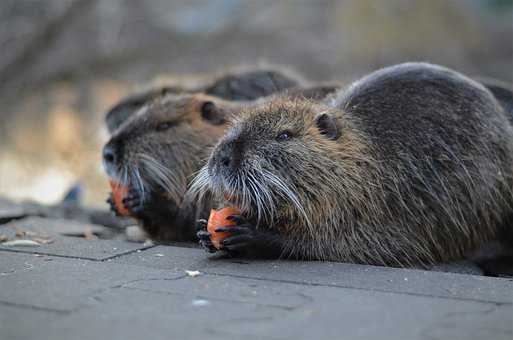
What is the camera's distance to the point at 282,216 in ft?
10.8

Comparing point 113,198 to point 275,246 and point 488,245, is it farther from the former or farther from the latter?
point 488,245

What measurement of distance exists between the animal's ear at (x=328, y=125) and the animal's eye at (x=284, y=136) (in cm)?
16

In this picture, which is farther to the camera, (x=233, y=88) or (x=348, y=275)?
(x=233, y=88)

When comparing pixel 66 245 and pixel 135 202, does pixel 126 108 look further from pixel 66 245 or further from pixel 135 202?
pixel 66 245

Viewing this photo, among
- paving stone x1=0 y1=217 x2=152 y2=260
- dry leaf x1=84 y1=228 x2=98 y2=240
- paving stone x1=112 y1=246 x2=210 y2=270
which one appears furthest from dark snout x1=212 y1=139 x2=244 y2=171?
A: dry leaf x1=84 y1=228 x2=98 y2=240

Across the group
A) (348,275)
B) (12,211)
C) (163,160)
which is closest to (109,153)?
(163,160)

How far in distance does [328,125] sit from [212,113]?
103cm

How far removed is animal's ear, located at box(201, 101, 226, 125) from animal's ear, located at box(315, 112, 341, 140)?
94 centimetres

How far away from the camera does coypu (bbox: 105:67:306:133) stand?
548cm

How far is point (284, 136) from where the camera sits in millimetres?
3420

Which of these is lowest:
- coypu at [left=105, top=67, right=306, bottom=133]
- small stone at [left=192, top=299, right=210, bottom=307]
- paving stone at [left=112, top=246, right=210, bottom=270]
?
small stone at [left=192, top=299, right=210, bottom=307]

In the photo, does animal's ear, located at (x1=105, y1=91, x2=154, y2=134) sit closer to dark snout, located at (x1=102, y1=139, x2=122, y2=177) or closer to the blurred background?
dark snout, located at (x1=102, y1=139, x2=122, y2=177)

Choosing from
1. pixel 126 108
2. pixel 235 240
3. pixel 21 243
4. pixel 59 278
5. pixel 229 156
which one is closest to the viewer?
pixel 59 278

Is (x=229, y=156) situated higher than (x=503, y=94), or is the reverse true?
(x=503, y=94)
